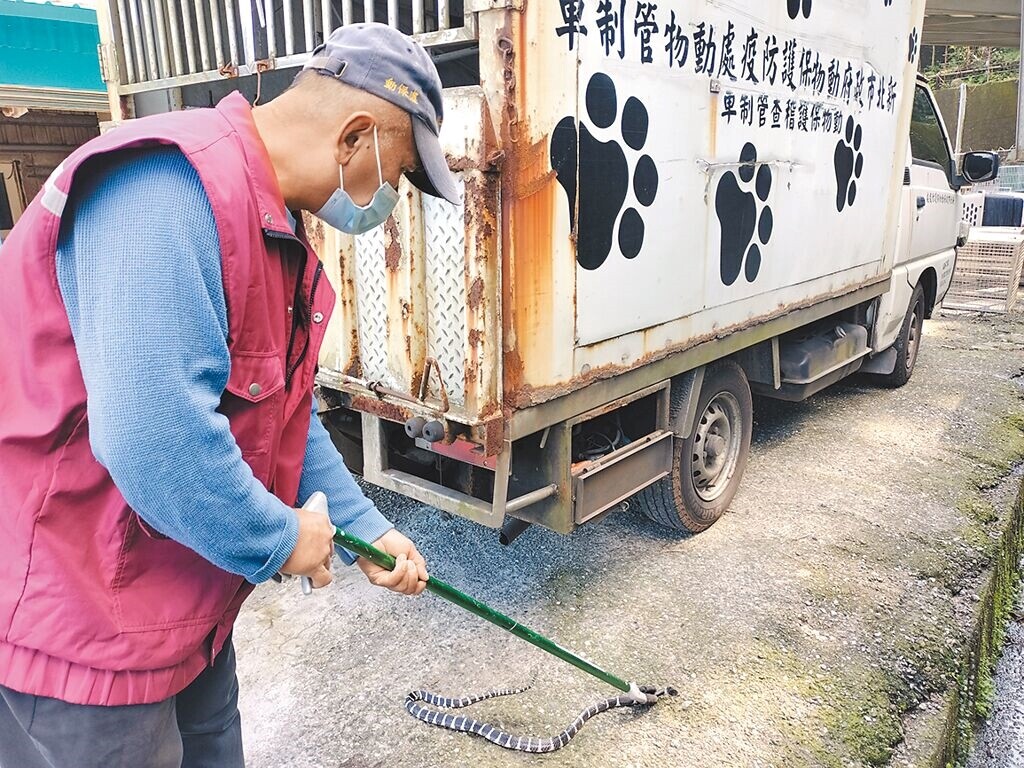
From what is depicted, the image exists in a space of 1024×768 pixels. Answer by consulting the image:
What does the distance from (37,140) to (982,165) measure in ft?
27.0

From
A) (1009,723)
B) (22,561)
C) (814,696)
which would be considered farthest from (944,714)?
(22,561)

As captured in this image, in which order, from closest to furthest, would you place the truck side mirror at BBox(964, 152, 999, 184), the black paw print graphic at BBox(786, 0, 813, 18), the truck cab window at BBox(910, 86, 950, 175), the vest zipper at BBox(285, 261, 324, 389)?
the vest zipper at BBox(285, 261, 324, 389), the black paw print graphic at BBox(786, 0, 813, 18), the truck cab window at BBox(910, 86, 950, 175), the truck side mirror at BBox(964, 152, 999, 184)

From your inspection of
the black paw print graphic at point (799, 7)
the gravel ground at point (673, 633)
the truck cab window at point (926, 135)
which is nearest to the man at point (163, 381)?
the gravel ground at point (673, 633)

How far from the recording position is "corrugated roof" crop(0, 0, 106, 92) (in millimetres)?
5879

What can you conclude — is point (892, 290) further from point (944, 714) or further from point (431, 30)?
point (431, 30)

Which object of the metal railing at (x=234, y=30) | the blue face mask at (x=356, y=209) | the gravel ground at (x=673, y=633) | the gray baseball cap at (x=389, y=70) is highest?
the metal railing at (x=234, y=30)

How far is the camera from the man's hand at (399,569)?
1700 millimetres

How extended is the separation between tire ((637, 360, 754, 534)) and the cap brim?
2256mm

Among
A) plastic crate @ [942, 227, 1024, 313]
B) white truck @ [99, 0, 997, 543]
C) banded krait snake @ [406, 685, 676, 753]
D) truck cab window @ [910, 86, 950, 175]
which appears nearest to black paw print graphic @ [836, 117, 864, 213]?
white truck @ [99, 0, 997, 543]

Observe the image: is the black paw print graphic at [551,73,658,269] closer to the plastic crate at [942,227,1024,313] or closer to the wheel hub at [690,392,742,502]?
the wheel hub at [690,392,742,502]

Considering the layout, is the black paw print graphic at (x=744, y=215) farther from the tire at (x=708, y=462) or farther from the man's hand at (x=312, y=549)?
the man's hand at (x=312, y=549)

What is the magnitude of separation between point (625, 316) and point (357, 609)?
65.1 inches

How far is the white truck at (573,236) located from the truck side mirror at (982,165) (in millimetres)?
2483

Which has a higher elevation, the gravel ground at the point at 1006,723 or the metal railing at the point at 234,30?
the metal railing at the point at 234,30
